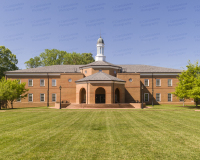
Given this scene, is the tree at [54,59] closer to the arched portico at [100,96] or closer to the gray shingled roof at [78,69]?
the gray shingled roof at [78,69]

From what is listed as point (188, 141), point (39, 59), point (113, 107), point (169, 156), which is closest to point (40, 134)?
point (169, 156)

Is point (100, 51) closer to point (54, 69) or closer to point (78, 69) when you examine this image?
point (78, 69)

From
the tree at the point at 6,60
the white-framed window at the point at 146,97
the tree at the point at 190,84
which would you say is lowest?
the white-framed window at the point at 146,97

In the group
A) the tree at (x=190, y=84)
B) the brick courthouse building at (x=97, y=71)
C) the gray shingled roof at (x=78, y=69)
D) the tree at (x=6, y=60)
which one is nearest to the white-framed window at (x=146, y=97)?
the brick courthouse building at (x=97, y=71)

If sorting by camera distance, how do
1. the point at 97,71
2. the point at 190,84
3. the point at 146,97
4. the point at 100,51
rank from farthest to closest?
1. the point at 100,51
2. the point at 146,97
3. the point at 97,71
4. the point at 190,84

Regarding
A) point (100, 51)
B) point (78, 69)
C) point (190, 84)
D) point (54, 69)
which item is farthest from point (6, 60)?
point (190, 84)

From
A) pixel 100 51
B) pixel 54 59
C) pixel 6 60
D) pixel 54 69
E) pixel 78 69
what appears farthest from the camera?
pixel 54 59

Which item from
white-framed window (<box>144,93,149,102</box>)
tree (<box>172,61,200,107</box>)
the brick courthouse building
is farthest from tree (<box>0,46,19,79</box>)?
tree (<box>172,61,200,107</box>)

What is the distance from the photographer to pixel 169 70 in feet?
155

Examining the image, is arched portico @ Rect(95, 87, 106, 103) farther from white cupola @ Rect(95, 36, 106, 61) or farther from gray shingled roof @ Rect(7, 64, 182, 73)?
white cupola @ Rect(95, 36, 106, 61)

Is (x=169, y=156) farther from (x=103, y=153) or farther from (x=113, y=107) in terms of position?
(x=113, y=107)

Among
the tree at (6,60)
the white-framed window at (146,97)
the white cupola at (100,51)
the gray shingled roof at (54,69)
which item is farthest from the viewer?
the tree at (6,60)

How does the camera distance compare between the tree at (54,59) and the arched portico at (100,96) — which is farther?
the tree at (54,59)

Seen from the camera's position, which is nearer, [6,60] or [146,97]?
[146,97]
